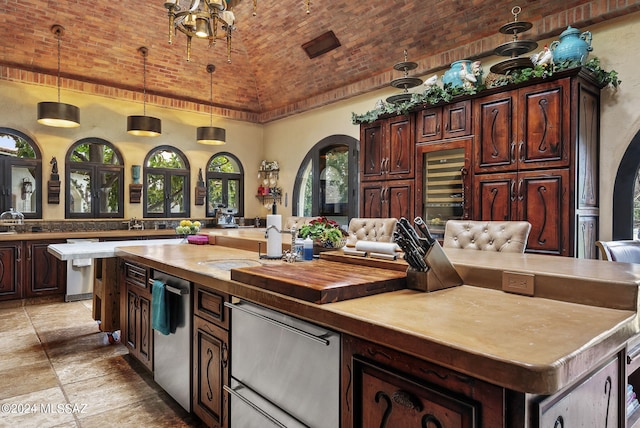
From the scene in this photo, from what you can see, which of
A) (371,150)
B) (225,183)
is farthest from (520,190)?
(225,183)

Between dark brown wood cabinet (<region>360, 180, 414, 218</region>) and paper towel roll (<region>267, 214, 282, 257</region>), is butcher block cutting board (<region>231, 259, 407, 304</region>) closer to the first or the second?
paper towel roll (<region>267, 214, 282, 257</region>)

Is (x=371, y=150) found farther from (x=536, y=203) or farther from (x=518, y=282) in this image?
(x=518, y=282)

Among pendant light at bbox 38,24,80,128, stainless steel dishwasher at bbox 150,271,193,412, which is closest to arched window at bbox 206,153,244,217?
pendant light at bbox 38,24,80,128

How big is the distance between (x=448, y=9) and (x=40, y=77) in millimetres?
5649

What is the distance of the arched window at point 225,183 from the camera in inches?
297

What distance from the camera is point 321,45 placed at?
5.80 meters

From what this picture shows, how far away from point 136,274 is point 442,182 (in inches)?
123

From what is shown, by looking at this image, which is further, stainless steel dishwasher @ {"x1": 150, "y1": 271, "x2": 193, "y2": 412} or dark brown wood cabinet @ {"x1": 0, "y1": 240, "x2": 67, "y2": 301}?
dark brown wood cabinet @ {"x1": 0, "y1": 240, "x2": 67, "y2": 301}

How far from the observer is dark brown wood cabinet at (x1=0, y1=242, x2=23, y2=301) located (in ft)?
16.7

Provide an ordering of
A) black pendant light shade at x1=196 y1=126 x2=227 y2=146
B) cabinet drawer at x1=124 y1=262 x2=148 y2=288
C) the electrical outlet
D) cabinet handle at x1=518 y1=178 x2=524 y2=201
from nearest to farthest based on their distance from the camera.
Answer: the electrical outlet < cabinet drawer at x1=124 y1=262 x2=148 y2=288 < cabinet handle at x1=518 y1=178 x2=524 y2=201 < black pendant light shade at x1=196 y1=126 x2=227 y2=146

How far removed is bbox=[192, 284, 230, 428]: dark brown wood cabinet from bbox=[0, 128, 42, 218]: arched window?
5034 mm

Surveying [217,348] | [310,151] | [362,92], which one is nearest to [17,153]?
[310,151]

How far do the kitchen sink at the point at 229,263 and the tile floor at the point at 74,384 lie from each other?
0.95m

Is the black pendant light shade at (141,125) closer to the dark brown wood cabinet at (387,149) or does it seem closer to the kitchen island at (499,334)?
the dark brown wood cabinet at (387,149)
